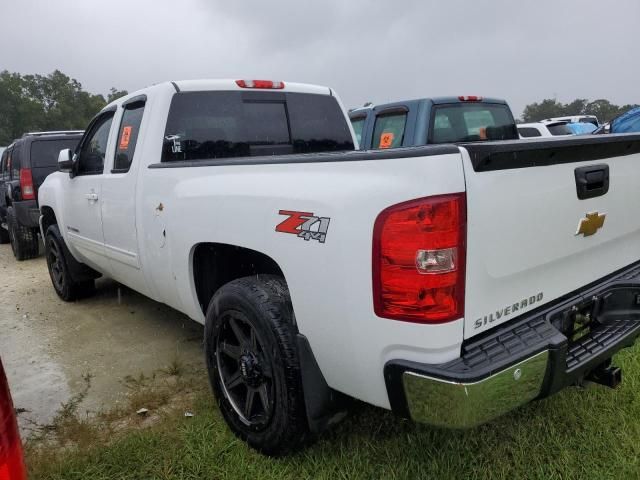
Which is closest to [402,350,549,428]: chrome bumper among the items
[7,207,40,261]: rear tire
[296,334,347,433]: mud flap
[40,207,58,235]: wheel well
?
[296,334,347,433]: mud flap

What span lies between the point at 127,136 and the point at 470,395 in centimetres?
291

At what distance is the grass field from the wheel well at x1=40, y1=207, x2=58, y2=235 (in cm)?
323

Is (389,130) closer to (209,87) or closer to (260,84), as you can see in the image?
(260,84)

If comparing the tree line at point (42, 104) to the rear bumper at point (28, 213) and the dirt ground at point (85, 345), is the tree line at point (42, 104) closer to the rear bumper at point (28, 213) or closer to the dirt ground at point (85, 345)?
the rear bumper at point (28, 213)

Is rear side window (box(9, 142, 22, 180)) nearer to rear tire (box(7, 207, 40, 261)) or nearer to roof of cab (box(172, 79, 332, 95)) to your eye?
rear tire (box(7, 207, 40, 261))

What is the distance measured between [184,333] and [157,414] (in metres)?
1.30

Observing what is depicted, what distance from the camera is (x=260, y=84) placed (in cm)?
360

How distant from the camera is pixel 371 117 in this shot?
20.7 feet

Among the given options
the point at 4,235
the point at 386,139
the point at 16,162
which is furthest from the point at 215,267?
the point at 4,235

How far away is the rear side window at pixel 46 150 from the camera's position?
24.6ft

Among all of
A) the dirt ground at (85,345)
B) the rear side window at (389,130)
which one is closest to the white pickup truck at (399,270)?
the dirt ground at (85,345)

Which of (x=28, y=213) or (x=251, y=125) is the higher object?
(x=251, y=125)

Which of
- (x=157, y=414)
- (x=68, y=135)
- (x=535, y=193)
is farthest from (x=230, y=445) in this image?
(x=68, y=135)

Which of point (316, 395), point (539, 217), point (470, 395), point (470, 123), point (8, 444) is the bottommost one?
point (316, 395)
